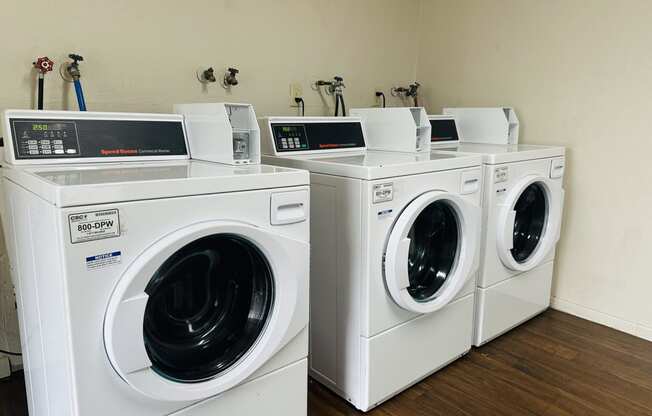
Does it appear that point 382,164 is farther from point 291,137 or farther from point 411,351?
point 411,351

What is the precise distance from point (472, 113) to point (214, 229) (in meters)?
2.11

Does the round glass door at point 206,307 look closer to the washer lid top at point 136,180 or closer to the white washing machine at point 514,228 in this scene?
the washer lid top at point 136,180

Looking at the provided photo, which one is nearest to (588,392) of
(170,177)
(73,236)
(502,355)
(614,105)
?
(502,355)

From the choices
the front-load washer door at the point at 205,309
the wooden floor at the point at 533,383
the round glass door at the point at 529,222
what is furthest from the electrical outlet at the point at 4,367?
the round glass door at the point at 529,222

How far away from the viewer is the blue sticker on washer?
43.8 inches

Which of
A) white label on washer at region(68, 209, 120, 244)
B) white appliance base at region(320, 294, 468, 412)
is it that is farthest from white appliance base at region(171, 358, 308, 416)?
white label on washer at region(68, 209, 120, 244)

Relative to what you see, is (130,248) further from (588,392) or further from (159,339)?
(588,392)

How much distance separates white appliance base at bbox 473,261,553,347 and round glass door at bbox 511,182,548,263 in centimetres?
12

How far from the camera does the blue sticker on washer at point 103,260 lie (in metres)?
1.11

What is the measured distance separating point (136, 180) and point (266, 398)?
0.82 m

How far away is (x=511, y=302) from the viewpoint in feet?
8.23

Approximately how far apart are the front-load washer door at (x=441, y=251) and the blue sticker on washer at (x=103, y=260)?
110 centimetres

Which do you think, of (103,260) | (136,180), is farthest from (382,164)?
(103,260)

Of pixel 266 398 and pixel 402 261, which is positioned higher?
pixel 402 261
